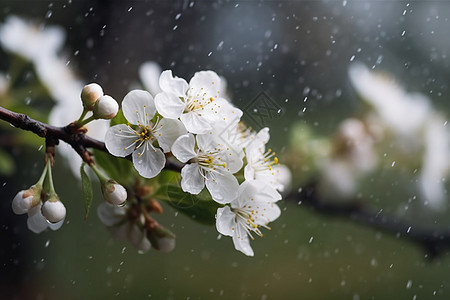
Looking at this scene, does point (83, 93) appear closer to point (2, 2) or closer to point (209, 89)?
point (209, 89)

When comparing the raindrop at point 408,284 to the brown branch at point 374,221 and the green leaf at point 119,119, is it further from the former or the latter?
the green leaf at point 119,119

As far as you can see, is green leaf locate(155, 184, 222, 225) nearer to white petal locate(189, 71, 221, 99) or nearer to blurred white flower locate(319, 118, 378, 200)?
white petal locate(189, 71, 221, 99)

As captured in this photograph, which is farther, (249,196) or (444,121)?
(444,121)

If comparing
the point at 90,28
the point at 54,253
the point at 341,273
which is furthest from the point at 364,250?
the point at 90,28

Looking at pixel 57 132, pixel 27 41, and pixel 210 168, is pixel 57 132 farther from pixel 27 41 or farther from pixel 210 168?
pixel 27 41

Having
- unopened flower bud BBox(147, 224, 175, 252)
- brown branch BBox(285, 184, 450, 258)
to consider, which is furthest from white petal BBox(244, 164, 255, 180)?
brown branch BBox(285, 184, 450, 258)
